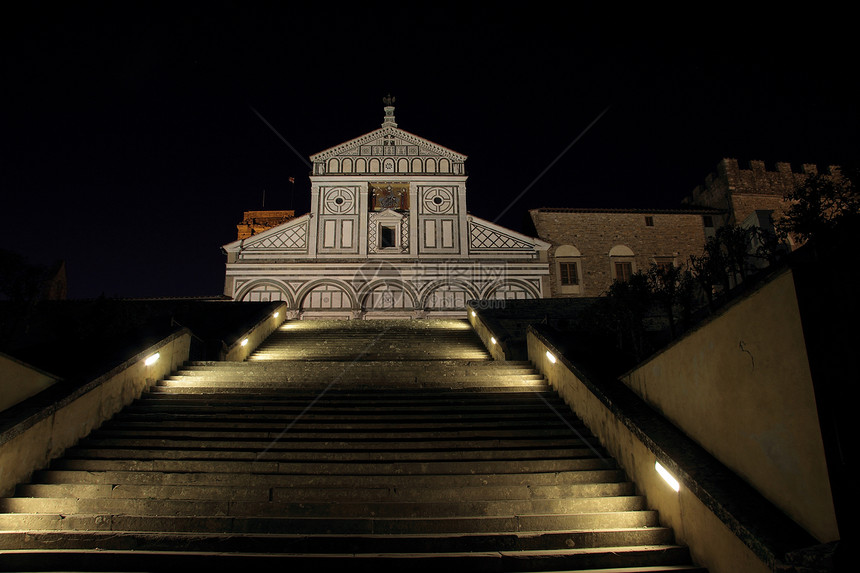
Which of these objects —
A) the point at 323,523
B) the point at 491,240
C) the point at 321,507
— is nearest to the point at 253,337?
the point at 321,507

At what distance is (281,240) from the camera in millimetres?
23453

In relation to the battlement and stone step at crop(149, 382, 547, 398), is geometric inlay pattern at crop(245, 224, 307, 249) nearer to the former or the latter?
stone step at crop(149, 382, 547, 398)

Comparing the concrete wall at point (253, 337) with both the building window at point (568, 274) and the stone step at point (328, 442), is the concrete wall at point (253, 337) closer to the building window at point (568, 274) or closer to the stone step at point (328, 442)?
the stone step at point (328, 442)

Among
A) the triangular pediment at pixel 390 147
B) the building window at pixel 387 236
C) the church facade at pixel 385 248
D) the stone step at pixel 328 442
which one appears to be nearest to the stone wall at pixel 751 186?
the church facade at pixel 385 248

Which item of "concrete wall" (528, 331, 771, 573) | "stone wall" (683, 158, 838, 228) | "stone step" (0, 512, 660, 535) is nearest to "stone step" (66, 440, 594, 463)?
"concrete wall" (528, 331, 771, 573)

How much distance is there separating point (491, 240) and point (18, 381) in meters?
20.2

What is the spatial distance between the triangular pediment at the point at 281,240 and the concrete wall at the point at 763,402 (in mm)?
20900

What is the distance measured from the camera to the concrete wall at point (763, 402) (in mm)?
3160

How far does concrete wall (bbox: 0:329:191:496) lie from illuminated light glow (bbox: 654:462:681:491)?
615 cm

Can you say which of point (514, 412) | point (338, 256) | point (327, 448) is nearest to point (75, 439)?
point (327, 448)

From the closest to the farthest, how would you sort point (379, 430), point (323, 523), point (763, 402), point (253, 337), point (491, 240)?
point (763, 402) → point (323, 523) → point (379, 430) → point (253, 337) → point (491, 240)

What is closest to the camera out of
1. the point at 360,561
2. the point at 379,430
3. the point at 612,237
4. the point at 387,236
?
the point at 360,561

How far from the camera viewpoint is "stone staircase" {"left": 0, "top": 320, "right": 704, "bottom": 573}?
3.90 metres

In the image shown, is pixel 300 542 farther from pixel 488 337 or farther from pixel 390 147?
pixel 390 147
